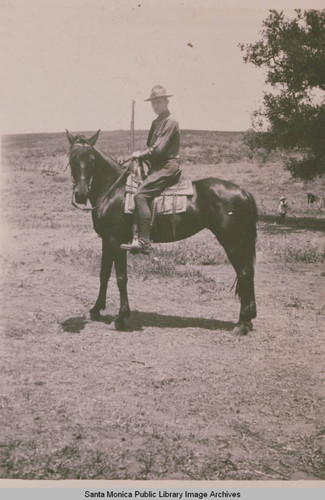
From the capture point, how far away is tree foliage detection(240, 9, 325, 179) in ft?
56.6

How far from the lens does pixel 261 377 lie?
229 inches

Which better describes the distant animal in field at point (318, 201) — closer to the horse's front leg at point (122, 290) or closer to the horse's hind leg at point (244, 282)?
the horse's hind leg at point (244, 282)

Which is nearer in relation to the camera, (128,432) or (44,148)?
(128,432)

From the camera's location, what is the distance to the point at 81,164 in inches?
270

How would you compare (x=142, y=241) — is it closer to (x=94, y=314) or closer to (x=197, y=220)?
(x=197, y=220)

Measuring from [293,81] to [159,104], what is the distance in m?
12.7

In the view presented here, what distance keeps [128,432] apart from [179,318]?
3.57 meters

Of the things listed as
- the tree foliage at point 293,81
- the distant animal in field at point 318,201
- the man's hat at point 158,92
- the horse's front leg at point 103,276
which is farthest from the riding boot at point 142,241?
the distant animal in field at point 318,201

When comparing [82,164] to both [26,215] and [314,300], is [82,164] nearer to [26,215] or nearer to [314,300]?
[314,300]

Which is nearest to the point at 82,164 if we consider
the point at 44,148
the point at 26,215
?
the point at 26,215

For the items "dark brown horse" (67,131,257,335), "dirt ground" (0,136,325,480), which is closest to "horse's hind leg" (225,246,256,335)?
"dark brown horse" (67,131,257,335)

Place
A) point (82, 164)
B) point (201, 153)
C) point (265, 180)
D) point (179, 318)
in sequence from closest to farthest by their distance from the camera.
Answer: point (82, 164), point (179, 318), point (265, 180), point (201, 153)

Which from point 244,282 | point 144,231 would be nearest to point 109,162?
point 144,231

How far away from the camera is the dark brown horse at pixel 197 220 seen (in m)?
7.21
